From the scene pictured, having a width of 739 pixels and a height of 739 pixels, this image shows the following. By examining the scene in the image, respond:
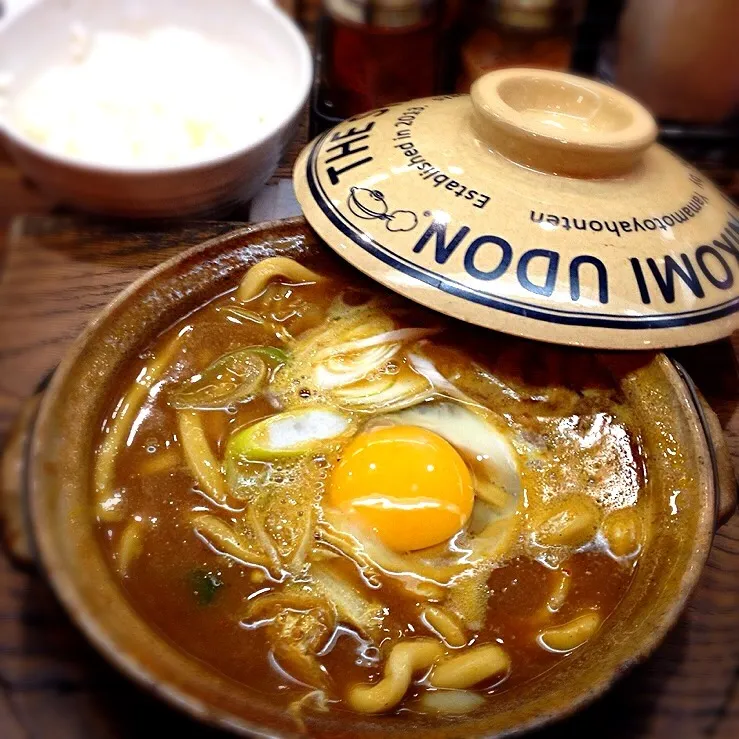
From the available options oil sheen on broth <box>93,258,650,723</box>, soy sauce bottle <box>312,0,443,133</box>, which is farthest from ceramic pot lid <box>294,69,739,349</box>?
soy sauce bottle <box>312,0,443,133</box>

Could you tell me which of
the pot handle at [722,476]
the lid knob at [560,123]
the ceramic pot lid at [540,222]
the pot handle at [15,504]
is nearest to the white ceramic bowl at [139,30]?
the ceramic pot lid at [540,222]

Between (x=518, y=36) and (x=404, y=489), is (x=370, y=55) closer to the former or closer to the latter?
(x=518, y=36)

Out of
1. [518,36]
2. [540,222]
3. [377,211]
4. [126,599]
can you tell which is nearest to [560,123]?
[540,222]

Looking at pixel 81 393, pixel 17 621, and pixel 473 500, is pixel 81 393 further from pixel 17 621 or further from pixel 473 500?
pixel 473 500

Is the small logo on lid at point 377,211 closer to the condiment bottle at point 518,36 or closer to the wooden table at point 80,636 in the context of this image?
the wooden table at point 80,636

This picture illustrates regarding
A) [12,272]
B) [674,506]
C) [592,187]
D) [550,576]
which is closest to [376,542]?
[550,576]

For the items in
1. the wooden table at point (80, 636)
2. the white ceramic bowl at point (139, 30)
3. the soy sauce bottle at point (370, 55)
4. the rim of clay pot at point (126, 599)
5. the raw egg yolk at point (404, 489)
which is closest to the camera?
the rim of clay pot at point (126, 599)

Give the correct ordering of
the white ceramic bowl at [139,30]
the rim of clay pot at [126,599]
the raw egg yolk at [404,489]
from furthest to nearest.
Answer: the white ceramic bowl at [139,30]
the raw egg yolk at [404,489]
the rim of clay pot at [126,599]
